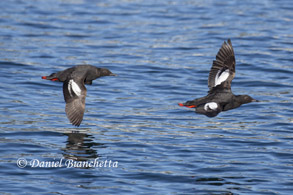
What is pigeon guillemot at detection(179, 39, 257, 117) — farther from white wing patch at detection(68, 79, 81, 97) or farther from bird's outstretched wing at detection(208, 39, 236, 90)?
white wing patch at detection(68, 79, 81, 97)

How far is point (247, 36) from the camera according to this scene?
18609mm

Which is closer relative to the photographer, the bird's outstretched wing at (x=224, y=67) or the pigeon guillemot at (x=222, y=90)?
the pigeon guillemot at (x=222, y=90)

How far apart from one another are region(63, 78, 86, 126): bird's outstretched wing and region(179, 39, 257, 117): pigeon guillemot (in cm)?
164

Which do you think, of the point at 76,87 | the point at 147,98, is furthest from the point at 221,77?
the point at 147,98

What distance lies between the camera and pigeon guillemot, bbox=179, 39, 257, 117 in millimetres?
10219

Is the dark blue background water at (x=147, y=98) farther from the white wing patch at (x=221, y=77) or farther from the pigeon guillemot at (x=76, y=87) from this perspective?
the white wing patch at (x=221, y=77)

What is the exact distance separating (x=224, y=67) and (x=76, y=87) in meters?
2.54

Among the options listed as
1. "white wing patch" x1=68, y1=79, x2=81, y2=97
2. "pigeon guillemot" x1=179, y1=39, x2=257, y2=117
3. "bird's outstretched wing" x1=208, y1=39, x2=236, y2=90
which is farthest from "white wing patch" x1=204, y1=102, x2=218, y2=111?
"white wing patch" x1=68, y1=79, x2=81, y2=97

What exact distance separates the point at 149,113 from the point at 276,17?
31.4 feet

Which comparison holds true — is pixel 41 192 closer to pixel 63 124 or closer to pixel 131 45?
pixel 63 124

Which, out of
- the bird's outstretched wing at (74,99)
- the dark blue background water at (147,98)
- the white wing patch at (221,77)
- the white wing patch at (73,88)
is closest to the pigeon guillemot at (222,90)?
the white wing patch at (221,77)

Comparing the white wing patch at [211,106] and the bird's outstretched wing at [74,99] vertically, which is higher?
the white wing patch at [211,106]

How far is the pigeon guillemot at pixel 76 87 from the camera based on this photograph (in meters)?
10.2

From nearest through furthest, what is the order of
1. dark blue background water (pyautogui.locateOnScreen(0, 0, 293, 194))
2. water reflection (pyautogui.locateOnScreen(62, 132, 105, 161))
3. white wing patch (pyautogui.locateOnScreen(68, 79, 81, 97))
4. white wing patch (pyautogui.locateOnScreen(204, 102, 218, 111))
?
1. dark blue background water (pyautogui.locateOnScreen(0, 0, 293, 194))
2. white wing patch (pyautogui.locateOnScreen(204, 102, 218, 111))
3. water reflection (pyautogui.locateOnScreen(62, 132, 105, 161))
4. white wing patch (pyautogui.locateOnScreen(68, 79, 81, 97))
